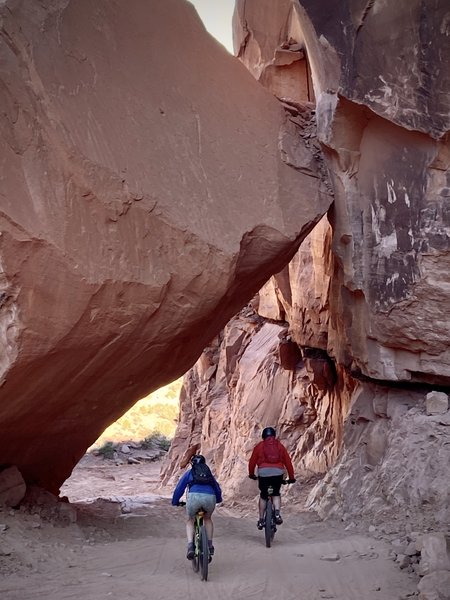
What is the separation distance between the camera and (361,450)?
34.0ft

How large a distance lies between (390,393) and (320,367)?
3.50m

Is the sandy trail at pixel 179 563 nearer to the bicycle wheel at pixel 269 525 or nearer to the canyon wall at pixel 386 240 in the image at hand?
the bicycle wheel at pixel 269 525

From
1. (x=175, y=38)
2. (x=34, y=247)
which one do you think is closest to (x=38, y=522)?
(x=34, y=247)

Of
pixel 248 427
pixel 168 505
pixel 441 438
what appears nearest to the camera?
pixel 441 438

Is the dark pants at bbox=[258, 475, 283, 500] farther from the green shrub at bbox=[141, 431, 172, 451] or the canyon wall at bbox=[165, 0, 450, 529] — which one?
the green shrub at bbox=[141, 431, 172, 451]

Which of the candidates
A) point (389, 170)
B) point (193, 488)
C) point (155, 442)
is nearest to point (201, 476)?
point (193, 488)

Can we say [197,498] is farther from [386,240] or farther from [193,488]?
[386,240]

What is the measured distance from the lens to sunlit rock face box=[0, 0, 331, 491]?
22.6 feet

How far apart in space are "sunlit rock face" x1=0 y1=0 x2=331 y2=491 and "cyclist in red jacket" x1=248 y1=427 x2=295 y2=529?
67.1 inches

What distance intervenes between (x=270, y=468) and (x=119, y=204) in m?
3.55

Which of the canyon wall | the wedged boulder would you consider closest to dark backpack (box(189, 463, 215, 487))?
the canyon wall

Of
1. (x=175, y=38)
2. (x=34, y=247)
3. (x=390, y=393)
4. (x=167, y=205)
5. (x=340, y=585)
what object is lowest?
(x=340, y=585)

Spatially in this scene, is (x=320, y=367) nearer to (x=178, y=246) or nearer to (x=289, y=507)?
(x=289, y=507)

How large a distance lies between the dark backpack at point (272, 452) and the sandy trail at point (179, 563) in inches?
38.4
